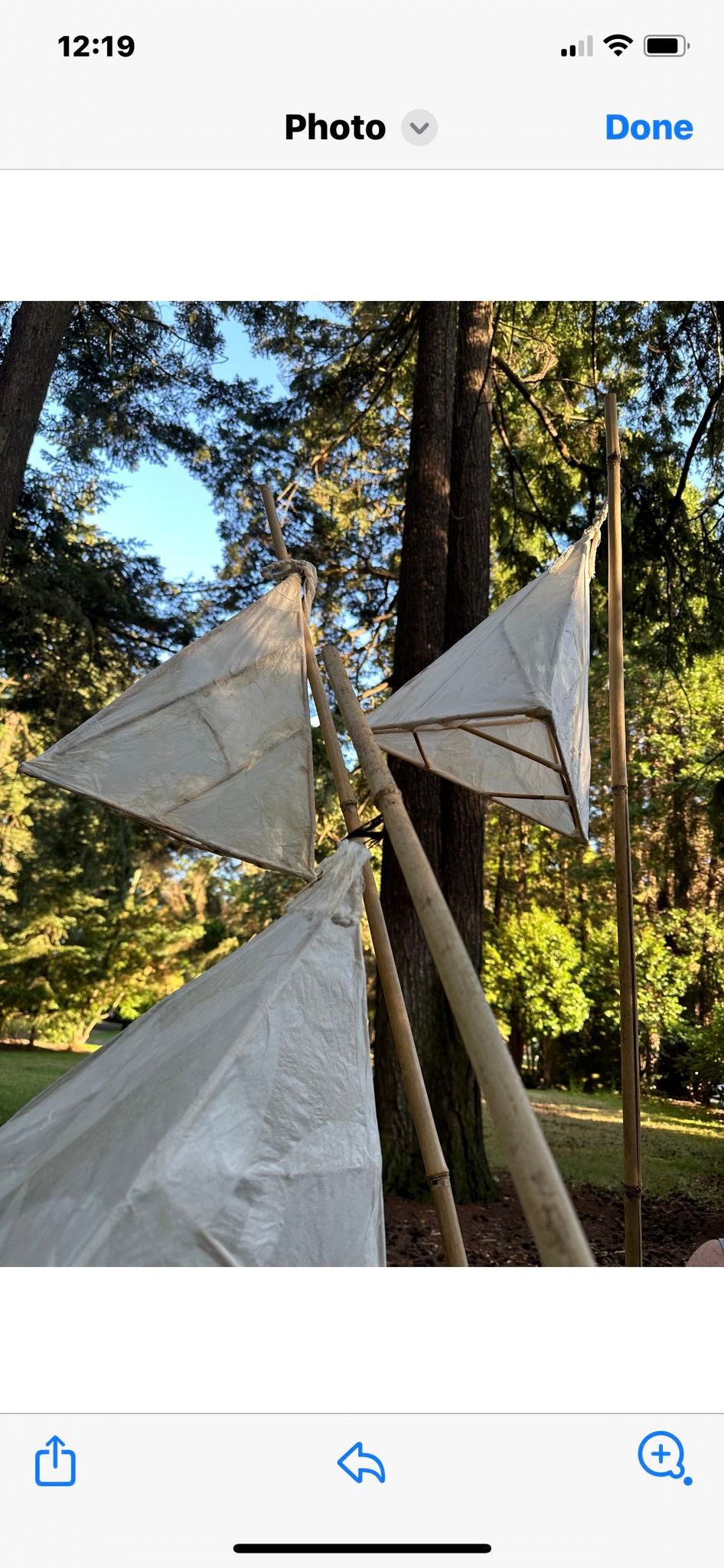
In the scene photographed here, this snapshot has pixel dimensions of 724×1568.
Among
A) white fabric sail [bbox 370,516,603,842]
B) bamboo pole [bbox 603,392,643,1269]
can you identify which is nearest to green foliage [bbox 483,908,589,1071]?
bamboo pole [bbox 603,392,643,1269]

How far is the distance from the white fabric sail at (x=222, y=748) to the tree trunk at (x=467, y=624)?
2.82 meters

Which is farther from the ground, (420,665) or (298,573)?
(420,665)

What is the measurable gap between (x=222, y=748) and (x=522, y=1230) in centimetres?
364

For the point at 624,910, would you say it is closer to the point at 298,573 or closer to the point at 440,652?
the point at 298,573

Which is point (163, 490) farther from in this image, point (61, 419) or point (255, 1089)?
point (255, 1089)

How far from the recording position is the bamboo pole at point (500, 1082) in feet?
2.96

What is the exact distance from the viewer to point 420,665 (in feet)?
16.6
